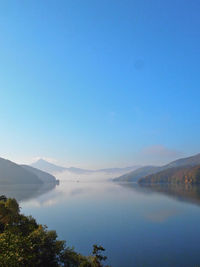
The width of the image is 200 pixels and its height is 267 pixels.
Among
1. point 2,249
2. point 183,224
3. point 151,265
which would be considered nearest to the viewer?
point 2,249

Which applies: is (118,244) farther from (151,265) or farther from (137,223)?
(137,223)

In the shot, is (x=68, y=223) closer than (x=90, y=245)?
No

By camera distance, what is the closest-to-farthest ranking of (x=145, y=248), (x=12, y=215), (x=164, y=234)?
(x=12, y=215)
(x=145, y=248)
(x=164, y=234)

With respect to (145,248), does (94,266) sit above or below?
above

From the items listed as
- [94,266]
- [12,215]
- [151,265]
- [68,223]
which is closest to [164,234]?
[151,265]

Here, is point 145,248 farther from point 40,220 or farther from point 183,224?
point 40,220

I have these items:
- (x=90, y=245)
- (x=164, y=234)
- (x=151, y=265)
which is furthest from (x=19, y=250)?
(x=164, y=234)

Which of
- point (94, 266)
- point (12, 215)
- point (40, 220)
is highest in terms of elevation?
point (12, 215)
